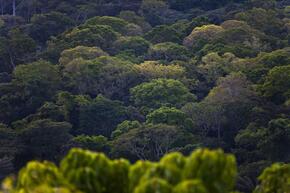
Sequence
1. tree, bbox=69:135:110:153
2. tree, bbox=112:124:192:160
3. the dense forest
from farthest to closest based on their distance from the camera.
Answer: tree, bbox=69:135:110:153
the dense forest
tree, bbox=112:124:192:160

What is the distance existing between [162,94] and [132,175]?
88.0ft

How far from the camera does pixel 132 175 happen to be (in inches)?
371

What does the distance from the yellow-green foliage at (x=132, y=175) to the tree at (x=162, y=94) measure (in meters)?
25.9

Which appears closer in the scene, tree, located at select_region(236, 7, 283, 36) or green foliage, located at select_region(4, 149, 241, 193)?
green foliage, located at select_region(4, 149, 241, 193)

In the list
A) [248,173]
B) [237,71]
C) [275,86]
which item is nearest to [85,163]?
[248,173]

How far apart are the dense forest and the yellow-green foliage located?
10.6m

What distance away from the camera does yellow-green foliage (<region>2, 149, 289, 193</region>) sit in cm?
848

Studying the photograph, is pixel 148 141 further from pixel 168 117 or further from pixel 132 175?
pixel 132 175

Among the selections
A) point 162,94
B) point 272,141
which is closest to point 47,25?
point 162,94

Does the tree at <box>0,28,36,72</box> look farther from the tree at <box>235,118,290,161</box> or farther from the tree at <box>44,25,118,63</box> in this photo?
the tree at <box>235,118,290,161</box>

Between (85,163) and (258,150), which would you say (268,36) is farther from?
(85,163)

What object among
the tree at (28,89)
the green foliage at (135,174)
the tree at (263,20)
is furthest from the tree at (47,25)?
the green foliage at (135,174)

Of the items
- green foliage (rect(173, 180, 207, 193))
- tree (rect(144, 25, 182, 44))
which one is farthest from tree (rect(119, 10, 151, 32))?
green foliage (rect(173, 180, 207, 193))

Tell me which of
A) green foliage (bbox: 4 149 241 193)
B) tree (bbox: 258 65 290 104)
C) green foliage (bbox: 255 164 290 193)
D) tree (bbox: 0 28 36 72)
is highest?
green foliage (bbox: 4 149 241 193)
